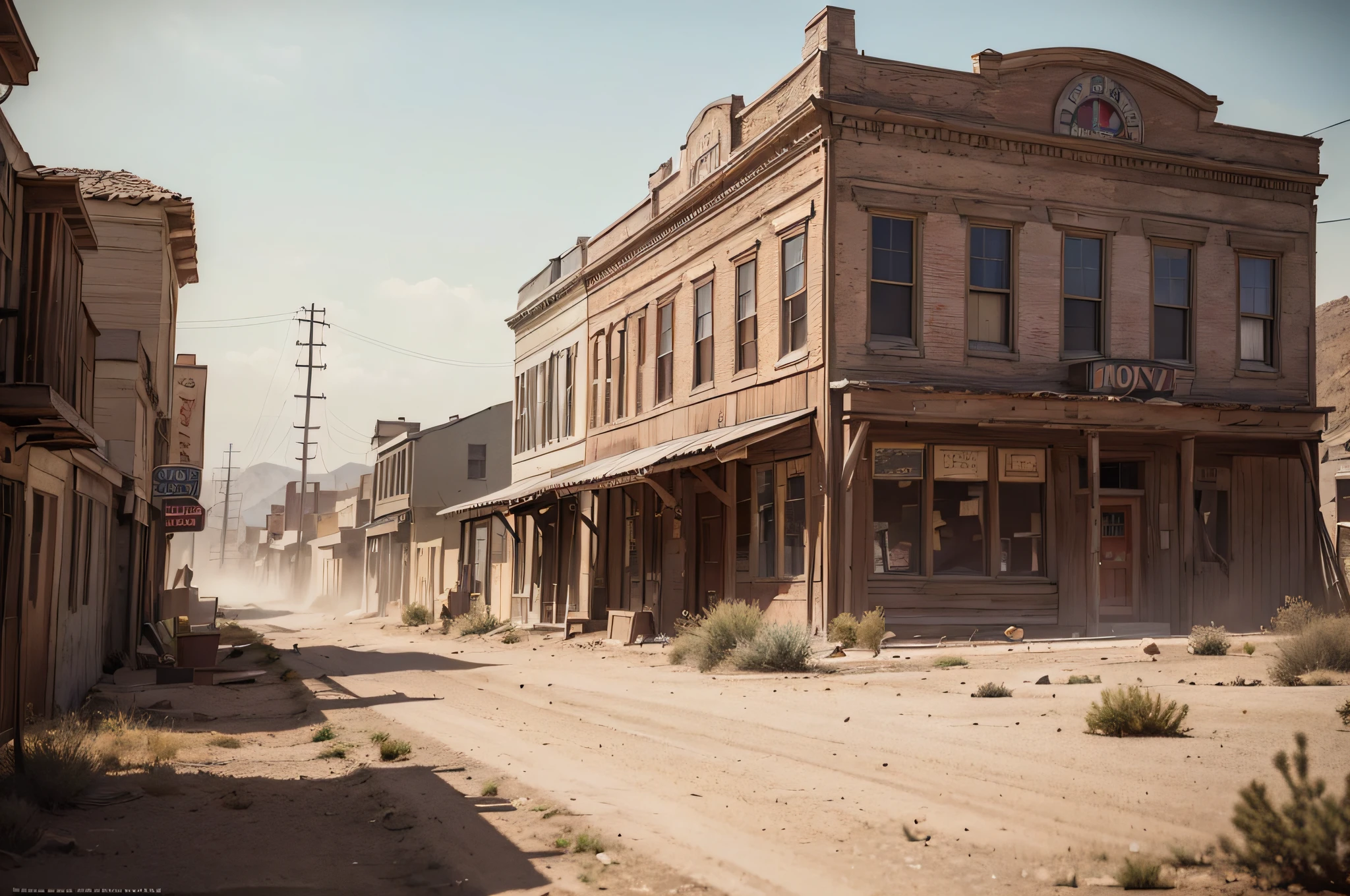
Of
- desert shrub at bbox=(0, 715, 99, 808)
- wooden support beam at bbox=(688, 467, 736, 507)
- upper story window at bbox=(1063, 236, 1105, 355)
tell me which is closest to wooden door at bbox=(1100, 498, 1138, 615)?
upper story window at bbox=(1063, 236, 1105, 355)

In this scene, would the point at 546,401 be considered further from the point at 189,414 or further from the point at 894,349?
the point at 894,349

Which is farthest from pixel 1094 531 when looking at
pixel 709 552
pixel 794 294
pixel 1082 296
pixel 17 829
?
pixel 17 829

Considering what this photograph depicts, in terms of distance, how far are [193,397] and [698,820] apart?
26549 mm

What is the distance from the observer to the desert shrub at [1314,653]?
13117 mm

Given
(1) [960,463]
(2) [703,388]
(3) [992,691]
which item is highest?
(2) [703,388]

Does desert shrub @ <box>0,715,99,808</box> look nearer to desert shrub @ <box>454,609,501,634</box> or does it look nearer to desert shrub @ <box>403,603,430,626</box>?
desert shrub @ <box>454,609,501,634</box>

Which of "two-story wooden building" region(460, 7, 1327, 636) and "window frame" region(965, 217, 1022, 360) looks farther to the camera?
"window frame" region(965, 217, 1022, 360)

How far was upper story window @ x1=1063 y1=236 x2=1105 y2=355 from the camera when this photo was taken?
21.2 meters

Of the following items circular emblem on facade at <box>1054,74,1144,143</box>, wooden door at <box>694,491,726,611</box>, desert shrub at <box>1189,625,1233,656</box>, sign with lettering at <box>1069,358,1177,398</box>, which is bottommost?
desert shrub at <box>1189,625,1233,656</box>

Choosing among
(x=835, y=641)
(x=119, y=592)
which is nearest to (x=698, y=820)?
(x=835, y=641)

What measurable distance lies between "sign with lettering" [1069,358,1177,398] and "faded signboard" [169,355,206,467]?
2090cm

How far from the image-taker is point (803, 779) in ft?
28.7

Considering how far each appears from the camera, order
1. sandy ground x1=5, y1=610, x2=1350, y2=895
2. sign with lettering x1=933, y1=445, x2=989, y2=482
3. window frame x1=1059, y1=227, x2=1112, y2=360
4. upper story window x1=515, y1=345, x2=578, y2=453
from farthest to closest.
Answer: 1. upper story window x1=515, y1=345, x2=578, y2=453
2. window frame x1=1059, y1=227, x2=1112, y2=360
3. sign with lettering x1=933, y1=445, x2=989, y2=482
4. sandy ground x1=5, y1=610, x2=1350, y2=895

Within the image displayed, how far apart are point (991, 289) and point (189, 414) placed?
66.2 ft
